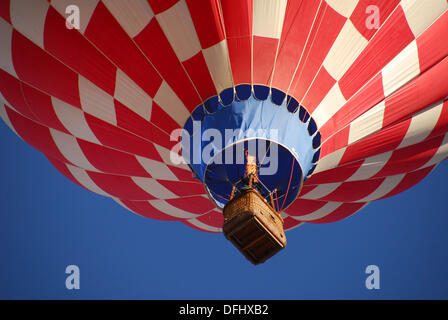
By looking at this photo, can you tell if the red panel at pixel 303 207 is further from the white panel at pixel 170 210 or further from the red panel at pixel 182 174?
the red panel at pixel 182 174

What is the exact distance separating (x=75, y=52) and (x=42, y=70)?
1.25 feet

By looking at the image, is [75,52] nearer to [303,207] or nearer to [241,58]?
[241,58]

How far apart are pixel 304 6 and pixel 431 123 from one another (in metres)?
1.59

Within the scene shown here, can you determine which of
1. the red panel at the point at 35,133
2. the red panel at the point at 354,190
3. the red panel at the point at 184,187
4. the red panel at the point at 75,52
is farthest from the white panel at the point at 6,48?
the red panel at the point at 354,190

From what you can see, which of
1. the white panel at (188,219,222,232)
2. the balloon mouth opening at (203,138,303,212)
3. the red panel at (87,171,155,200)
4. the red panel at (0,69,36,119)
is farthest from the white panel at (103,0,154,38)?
the white panel at (188,219,222,232)

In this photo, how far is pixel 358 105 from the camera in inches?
180

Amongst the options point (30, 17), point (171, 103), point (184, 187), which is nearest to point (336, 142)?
point (171, 103)

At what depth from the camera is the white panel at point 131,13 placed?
14.0 feet

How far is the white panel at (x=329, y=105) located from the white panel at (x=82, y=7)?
181cm

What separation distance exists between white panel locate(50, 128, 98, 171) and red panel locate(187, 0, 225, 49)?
179cm

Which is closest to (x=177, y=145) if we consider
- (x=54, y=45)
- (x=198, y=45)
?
(x=198, y=45)

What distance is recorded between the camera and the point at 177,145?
4812 mm

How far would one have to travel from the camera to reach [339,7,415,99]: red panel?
14.6 feet

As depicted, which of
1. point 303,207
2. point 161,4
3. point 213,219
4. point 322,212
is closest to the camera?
point 161,4
